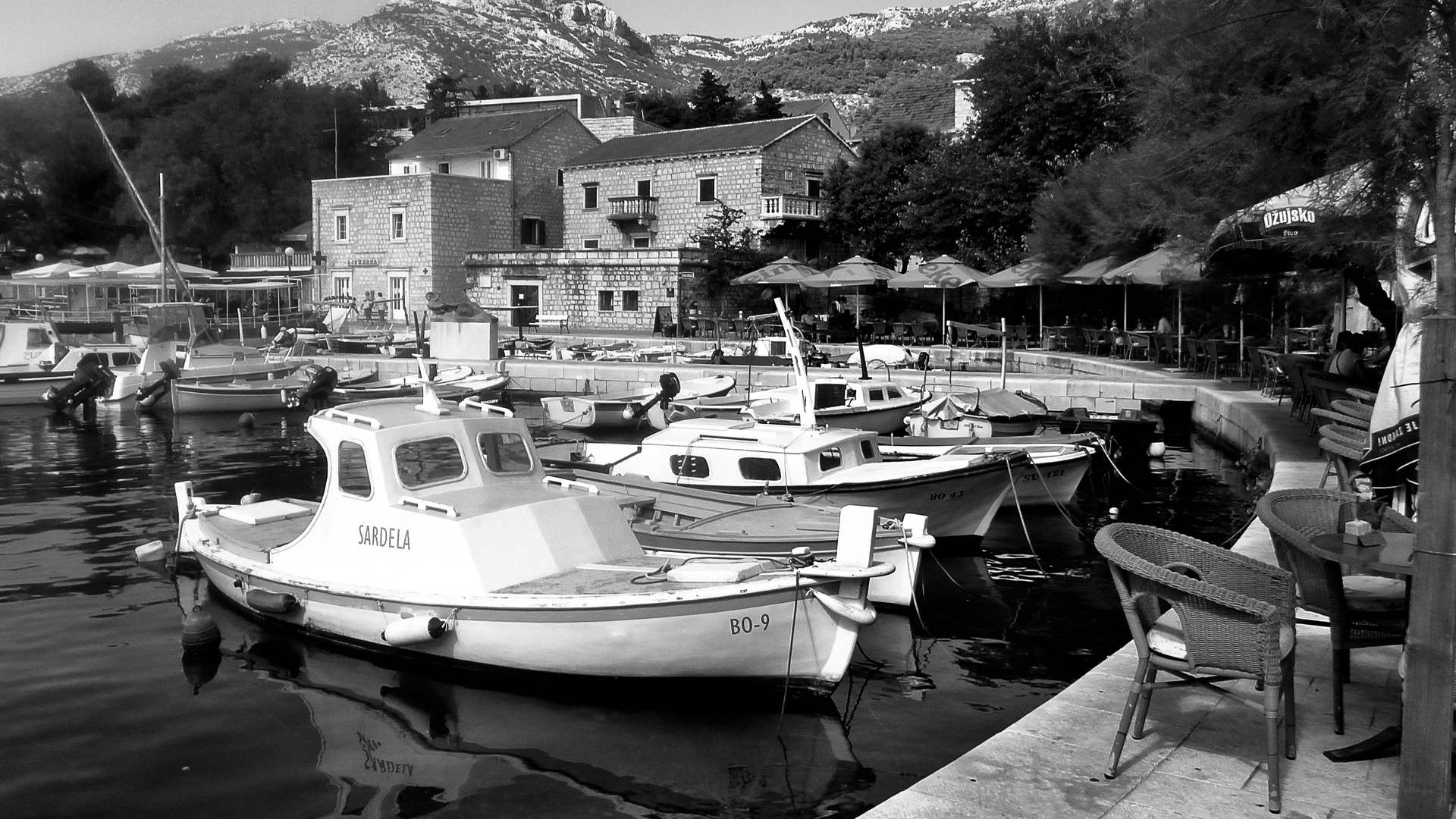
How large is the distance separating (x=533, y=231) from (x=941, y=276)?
1263 inches

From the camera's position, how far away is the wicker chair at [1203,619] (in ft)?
15.6

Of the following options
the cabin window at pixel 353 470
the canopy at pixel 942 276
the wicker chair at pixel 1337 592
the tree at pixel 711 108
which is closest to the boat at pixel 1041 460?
the cabin window at pixel 353 470

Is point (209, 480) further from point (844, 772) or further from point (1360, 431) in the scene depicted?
point (1360, 431)

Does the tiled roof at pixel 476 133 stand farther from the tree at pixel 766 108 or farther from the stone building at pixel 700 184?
the tree at pixel 766 108

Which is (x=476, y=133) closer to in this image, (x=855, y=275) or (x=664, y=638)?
(x=855, y=275)

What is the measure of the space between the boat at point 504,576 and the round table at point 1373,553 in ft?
11.6

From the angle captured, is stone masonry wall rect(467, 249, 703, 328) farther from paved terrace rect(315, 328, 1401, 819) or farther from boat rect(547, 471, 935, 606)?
paved terrace rect(315, 328, 1401, 819)

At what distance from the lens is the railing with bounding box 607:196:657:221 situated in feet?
178

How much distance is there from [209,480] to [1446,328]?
2050cm

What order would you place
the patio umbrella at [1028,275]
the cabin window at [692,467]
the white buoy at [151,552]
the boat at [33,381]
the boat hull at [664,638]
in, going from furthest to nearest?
1. the patio umbrella at [1028,275]
2. the boat at [33,381]
3. the cabin window at [692,467]
4. the white buoy at [151,552]
5. the boat hull at [664,638]

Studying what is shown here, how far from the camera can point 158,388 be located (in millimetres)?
30891

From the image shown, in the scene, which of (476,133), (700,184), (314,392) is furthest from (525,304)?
(314,392)

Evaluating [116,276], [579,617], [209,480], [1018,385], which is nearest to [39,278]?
[116,276]

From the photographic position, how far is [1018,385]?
2623cm
